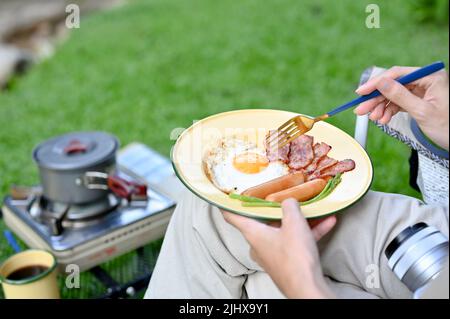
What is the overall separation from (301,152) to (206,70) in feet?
10.2

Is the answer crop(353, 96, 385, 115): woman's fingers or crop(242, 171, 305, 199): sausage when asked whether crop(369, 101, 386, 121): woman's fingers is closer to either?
crop(353, 96, 385, 115): woman's fingers

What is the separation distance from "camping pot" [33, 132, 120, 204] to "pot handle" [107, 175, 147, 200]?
0.02 m

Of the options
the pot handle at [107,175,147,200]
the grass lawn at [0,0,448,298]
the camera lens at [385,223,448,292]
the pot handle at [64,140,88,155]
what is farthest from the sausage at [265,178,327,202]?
the grass lawn at [0,0,448,298]

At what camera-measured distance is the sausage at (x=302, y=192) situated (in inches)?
56.0

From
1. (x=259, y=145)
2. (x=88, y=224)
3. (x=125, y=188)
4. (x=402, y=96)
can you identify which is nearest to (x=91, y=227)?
(x=88, y=224)

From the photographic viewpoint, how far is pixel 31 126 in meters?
4.07

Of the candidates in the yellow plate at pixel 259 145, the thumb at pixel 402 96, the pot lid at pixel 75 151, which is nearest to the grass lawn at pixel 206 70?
the pot lid at pixel 75 151

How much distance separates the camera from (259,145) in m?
1.77

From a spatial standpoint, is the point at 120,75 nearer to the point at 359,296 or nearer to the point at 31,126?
the point at 31,126

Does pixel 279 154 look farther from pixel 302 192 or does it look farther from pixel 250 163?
pixel 302 192

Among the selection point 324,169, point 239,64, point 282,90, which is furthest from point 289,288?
point 239,64

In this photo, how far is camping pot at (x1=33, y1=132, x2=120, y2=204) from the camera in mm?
2347

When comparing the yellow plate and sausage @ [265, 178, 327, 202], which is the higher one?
the yellow plate
